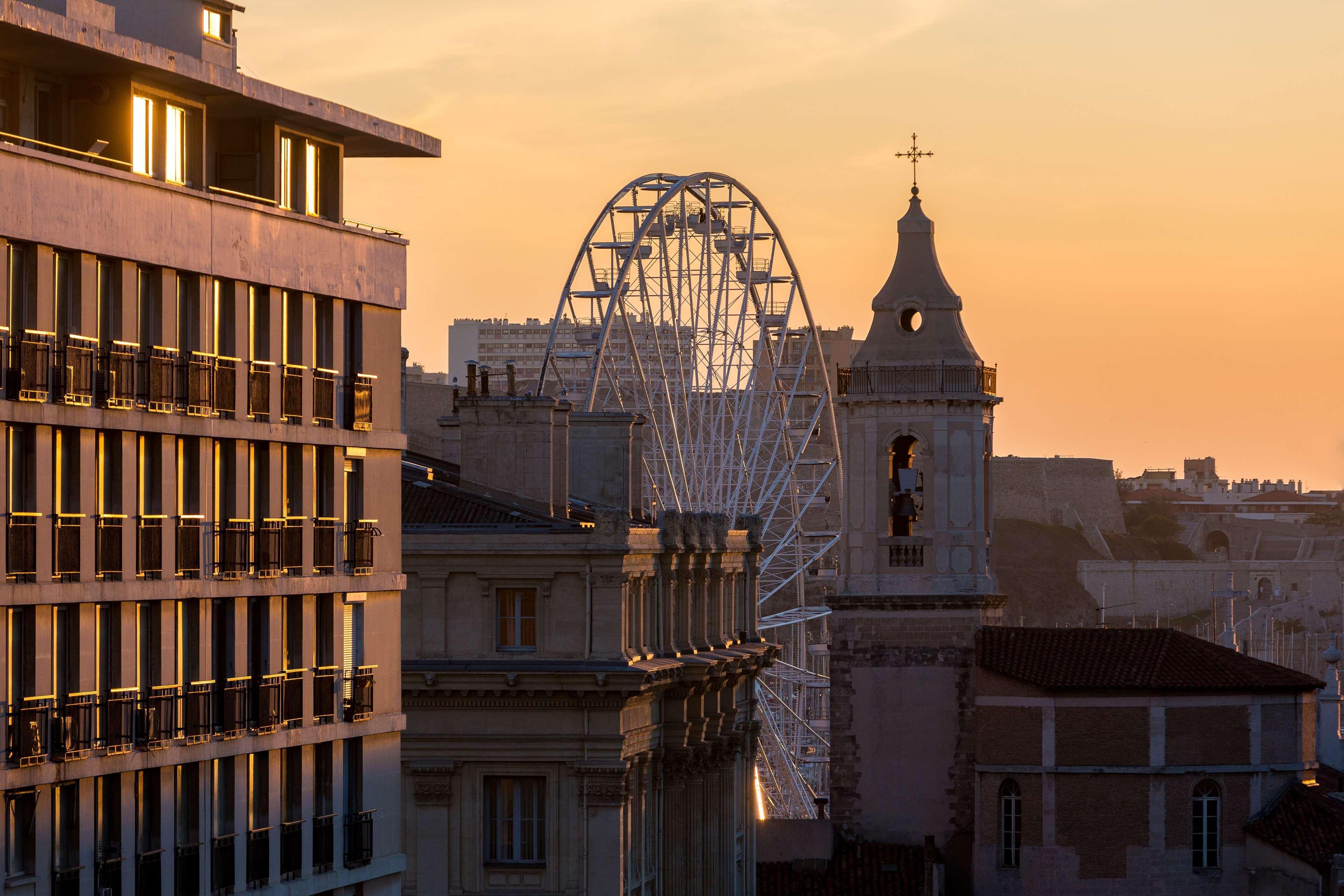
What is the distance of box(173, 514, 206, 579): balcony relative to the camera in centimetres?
4091

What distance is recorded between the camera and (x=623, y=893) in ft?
193

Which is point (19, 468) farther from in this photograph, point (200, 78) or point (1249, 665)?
point (1249, 665)

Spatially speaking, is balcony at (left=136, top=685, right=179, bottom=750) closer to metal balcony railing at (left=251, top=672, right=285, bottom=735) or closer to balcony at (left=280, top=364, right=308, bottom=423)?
metal balcony railing at (left=251, top=672, right=285, bottom=735)

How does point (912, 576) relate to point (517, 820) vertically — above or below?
above

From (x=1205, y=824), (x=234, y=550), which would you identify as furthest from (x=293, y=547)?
(x=1205, y=824)

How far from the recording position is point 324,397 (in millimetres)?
45688

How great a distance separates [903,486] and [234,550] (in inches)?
1819

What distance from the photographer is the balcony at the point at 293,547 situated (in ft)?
145

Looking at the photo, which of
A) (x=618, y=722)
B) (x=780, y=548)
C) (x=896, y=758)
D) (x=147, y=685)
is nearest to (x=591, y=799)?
(x=618, y=722)

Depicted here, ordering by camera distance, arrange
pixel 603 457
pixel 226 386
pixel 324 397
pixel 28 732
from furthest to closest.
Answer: pixel 603 457 < pixel 324 397 < pixel 226 386 < pixel 28 732

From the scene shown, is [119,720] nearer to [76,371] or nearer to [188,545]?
[188,545]

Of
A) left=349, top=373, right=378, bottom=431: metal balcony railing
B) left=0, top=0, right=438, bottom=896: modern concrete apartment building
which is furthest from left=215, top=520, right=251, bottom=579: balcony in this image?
left=349, top=373, right=378, bottom=431: metal balcony railing

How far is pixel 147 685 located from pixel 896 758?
4719 cm

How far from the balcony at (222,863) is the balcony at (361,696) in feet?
14.9
